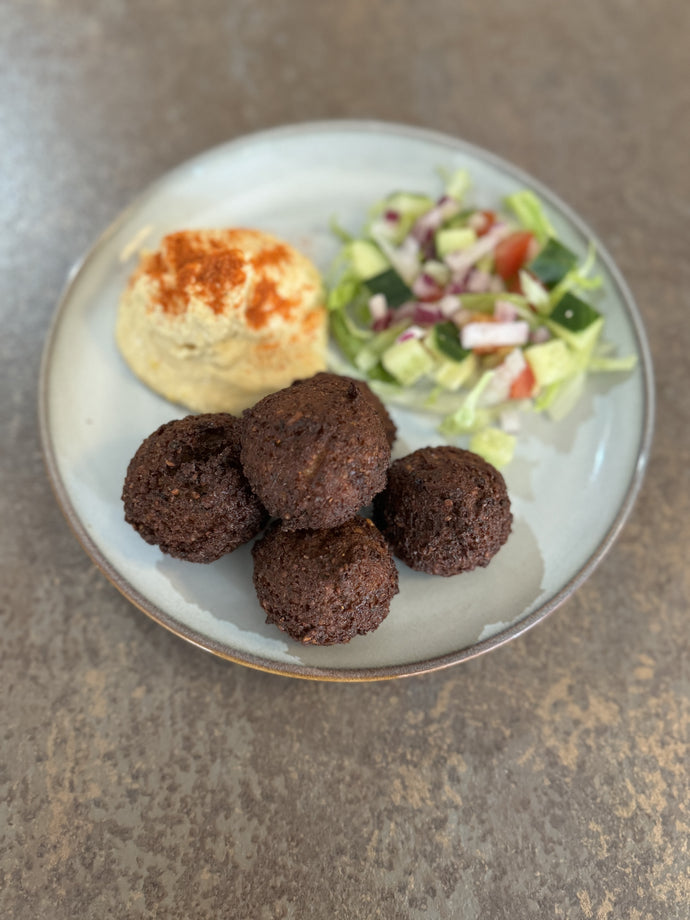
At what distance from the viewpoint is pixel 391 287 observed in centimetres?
327

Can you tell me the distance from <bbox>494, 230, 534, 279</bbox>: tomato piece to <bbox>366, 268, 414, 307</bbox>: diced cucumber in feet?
1.59

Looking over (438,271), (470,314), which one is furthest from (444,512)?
(438,271)

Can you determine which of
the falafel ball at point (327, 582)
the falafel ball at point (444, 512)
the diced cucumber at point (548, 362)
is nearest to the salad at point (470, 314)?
the diced cucumber at point (548, 362)

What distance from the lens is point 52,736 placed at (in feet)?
8.94

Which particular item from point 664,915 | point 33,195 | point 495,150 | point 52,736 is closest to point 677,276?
point 495,150

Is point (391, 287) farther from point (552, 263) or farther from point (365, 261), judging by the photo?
point (552, 263)

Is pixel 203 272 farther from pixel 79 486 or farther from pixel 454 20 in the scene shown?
pixel 454 20

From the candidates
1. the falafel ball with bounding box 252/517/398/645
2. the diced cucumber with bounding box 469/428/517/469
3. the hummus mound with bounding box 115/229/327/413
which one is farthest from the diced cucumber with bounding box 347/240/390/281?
the falafel ball with bounding box 252/517/398/645

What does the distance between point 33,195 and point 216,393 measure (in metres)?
1.77

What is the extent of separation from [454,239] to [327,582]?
1.92 meters

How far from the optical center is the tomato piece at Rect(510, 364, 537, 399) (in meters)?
3.17

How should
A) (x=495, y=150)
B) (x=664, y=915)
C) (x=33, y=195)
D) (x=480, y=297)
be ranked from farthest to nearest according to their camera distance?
1. (x=495, y=150)
2. (x=33, y=195)
3. (x=480, y=297)
4. (x=664, y=915)

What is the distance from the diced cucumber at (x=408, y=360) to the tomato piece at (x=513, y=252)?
610mm

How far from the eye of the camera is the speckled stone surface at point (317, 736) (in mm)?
2555
